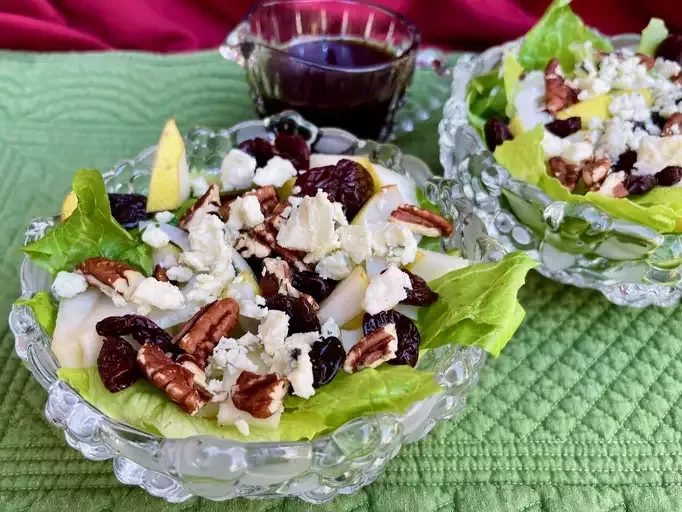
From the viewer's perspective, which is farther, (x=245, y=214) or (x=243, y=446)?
(x=245, y=214)

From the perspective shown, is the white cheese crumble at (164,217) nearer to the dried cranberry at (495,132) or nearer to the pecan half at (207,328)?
the pecan half at (207,328)

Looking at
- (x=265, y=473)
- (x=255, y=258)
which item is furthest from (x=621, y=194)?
(x=265, y=473)

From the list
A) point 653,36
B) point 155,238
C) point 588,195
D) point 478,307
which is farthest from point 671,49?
point 155,238

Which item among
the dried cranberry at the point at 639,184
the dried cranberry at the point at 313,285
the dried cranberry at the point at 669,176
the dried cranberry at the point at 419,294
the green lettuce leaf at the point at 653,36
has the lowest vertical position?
the dried cranberry at the point at 313,285

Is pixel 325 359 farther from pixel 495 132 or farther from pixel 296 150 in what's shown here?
pixel 495 132

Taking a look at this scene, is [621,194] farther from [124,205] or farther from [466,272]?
[124,205]

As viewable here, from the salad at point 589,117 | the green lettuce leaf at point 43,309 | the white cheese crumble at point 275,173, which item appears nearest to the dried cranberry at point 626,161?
the salad at point 589,117

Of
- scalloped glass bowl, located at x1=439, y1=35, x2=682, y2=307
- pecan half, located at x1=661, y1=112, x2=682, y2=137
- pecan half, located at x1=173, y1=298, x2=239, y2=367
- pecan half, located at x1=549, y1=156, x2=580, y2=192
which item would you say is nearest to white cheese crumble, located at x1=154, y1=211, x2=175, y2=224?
pecan half, located at x1=173, y1=298, x2=239, y2=367
